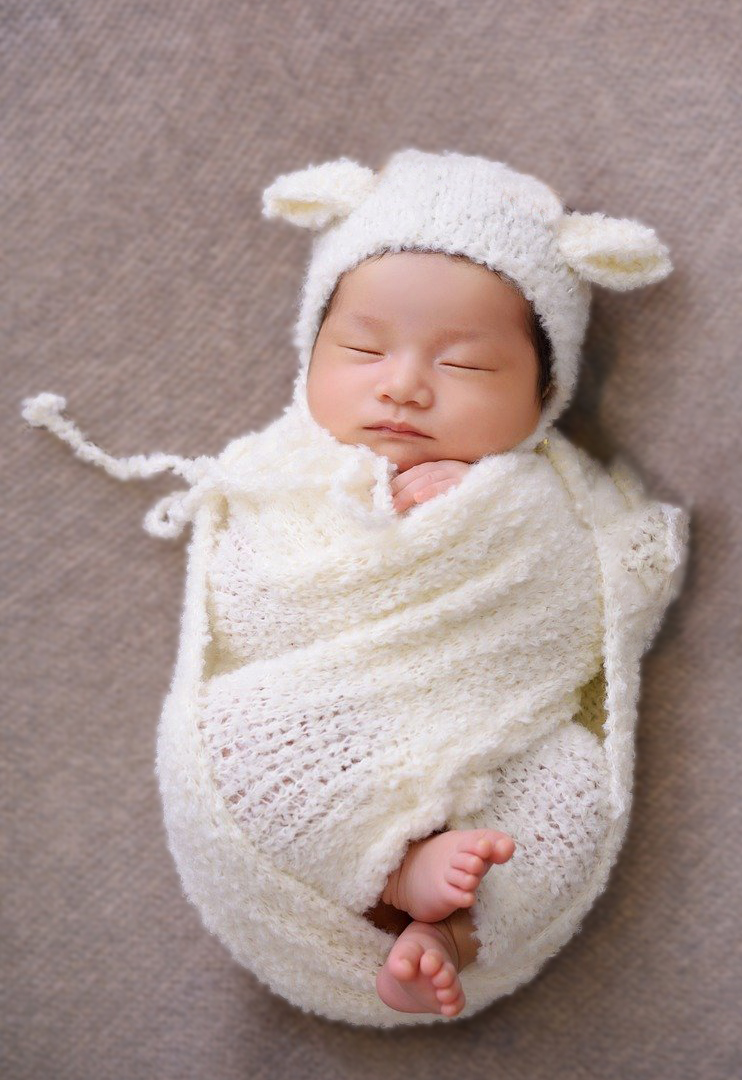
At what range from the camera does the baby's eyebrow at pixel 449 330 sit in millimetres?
1051

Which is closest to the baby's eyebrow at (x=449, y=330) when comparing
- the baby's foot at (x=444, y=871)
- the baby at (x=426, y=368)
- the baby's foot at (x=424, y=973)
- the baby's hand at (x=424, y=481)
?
the baby at (x=426, y=368)

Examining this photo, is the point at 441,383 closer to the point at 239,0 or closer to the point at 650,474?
the point at 650,474

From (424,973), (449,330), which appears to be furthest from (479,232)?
(424,973)

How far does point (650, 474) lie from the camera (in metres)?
1.23

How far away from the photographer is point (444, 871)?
2.95 ft

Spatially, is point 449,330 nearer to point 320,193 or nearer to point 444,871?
point 320,193

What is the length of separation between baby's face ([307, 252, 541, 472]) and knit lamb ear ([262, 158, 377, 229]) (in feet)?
0.32

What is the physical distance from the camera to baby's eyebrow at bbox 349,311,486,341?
3.45 ft

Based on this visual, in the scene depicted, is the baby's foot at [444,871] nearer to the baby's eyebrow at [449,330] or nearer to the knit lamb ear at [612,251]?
the baby's eyebrow at [449,330]

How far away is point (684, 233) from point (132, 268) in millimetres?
751

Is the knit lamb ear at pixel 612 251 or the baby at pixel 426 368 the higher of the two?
the knit lamb ear at pixel 612 251

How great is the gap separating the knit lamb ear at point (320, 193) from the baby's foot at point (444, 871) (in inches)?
29.1

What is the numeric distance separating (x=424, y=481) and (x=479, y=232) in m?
0.29

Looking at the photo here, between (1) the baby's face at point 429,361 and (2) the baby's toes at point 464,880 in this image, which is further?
(1) the baby's face at point 429,361
